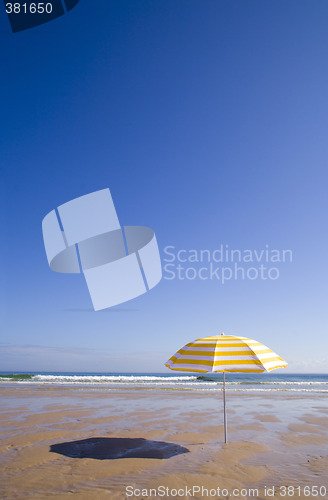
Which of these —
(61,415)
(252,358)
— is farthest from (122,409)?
(252,358)

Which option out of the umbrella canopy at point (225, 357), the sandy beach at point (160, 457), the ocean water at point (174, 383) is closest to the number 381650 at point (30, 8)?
the umbrella canopy at point (225, 357)

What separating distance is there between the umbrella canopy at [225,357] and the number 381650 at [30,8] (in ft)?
28.6

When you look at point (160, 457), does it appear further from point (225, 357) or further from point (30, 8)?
point (30, 8)

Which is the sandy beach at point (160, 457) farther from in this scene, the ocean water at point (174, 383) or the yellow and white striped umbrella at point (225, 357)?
the ocean water at point (174, 383)

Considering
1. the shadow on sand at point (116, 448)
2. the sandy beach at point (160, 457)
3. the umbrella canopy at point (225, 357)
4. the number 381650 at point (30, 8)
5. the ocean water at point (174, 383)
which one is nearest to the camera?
the sandy beach at point (160, 457)

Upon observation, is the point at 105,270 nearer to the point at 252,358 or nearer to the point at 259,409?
the point at 259,409

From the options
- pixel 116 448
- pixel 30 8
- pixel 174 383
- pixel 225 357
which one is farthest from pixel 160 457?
pixel 174 383

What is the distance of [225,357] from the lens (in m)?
6.12

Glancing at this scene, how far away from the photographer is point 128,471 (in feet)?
18.4

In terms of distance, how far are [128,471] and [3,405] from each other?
10998 mm

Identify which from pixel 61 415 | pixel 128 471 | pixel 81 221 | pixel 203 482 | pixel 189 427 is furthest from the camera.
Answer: pixel 81 221

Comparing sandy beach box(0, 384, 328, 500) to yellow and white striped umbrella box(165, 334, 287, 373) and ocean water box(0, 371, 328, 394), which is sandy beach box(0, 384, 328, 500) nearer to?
yellow and white striped umbrella box(165, 334, 287, 373)

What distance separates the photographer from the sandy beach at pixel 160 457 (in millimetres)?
4895

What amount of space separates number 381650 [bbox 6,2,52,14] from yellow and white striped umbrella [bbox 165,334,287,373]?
28.6ft
